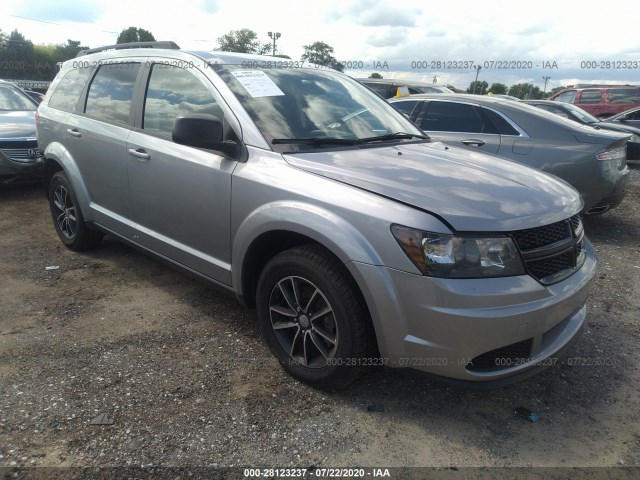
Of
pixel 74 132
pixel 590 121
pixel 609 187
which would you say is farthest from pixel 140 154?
pixel 590 121

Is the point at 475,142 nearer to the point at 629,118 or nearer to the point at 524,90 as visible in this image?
the point at 629,118

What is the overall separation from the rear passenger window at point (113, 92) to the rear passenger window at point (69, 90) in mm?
252

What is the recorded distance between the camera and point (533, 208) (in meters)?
2.46

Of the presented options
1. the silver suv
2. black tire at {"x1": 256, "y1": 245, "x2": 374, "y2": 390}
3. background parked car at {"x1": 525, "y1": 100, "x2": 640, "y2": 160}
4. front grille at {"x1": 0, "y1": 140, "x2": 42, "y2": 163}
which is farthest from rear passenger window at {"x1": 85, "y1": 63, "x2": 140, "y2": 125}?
background parked car at {"x1": 525, "y1": 100, "x2": 640, "y2": 160}

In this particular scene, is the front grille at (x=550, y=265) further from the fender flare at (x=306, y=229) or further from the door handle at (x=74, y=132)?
the door handle at (x=74, y=132)

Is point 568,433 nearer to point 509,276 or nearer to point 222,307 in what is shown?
A: point 509,276

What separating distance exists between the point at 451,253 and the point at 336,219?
569 mm

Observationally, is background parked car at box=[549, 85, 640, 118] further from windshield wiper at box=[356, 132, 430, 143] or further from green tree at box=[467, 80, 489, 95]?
green tree at box=[467, 80, 489, 95]

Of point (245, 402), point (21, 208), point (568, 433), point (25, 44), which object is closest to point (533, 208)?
point (568, 433)

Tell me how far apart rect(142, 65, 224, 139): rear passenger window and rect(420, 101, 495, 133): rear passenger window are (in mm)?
3837

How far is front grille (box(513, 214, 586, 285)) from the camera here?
7.67 ft

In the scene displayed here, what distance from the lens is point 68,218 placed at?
484 cm

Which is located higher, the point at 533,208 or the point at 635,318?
the point at 533,208

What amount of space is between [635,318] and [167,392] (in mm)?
3407
